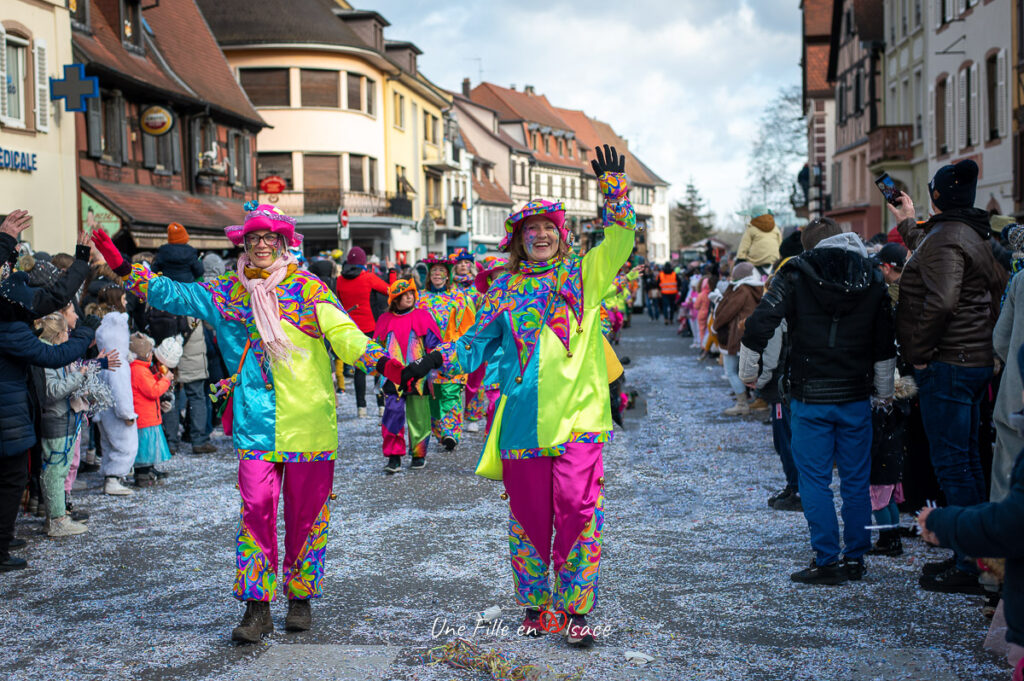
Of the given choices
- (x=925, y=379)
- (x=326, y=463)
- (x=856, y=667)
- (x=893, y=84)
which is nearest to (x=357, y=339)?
(x=326, y=463)

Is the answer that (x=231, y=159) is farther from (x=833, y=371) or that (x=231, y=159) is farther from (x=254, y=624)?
(x=254, y=624)

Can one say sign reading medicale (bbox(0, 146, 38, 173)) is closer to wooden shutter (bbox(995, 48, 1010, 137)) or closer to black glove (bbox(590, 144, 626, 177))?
black glove (bbox(590, 144, 626, 177))

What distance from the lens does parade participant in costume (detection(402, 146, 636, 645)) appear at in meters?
5.23

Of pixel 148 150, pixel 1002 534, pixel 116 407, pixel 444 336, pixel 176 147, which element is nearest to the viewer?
pixel 1002 534

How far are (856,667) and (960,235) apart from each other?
241 centimetres

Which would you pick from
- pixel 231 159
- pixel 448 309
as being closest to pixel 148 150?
pixel 231 159

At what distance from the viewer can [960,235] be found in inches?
234

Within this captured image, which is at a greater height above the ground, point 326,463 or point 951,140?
point 951,140

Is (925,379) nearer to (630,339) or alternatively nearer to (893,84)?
(630,339)

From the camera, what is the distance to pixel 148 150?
2625 centimetres

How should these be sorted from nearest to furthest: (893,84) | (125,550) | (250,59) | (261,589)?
1. (261,589)
2. (125,550)
3. (893,84)
4. (250,59)

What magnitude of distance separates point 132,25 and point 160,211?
5.12 m

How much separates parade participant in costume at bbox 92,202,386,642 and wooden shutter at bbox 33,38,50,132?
16.7 meters

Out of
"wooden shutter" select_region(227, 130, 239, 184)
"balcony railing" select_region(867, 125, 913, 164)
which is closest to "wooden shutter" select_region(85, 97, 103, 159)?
"wooden shutter" select_region(227, 130, 239, 184)
